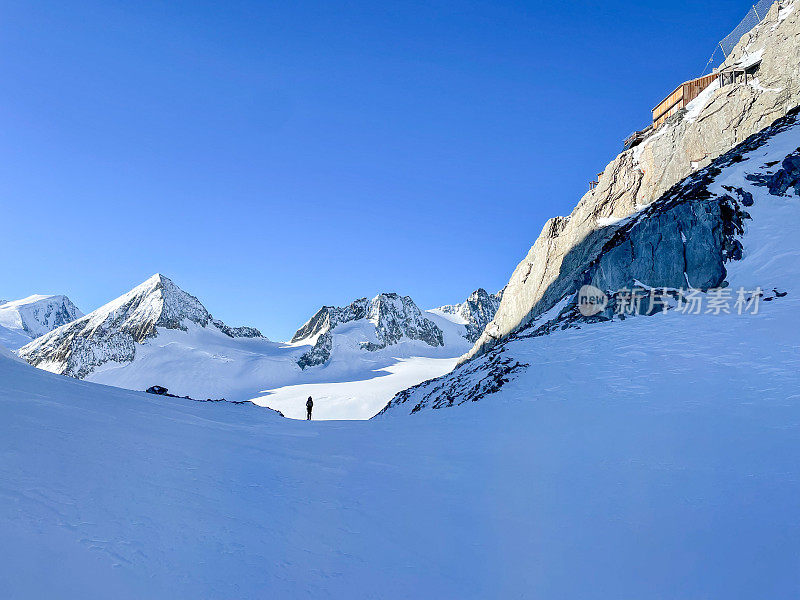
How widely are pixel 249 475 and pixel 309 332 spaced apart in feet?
495

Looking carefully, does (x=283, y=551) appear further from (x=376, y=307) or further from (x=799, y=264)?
(x=376, y=307)

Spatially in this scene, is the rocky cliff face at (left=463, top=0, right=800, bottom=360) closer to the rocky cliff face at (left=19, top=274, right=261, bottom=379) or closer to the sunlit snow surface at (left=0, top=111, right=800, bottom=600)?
the sunlit snow surface at (left=0, top=111, right=800, bottom=600)

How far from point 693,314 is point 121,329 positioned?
476ft

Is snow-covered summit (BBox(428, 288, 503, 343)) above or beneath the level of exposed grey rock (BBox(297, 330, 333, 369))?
above

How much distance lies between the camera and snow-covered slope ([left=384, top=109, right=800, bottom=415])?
1330 cm

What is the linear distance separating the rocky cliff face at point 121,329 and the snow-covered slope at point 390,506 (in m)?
123

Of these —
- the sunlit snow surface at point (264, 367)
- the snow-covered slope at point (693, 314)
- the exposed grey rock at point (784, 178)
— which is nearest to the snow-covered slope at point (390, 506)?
the snow-covered slope at point (693, 314)

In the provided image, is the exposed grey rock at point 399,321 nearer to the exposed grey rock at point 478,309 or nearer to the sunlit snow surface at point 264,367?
the sunlit snow surface at point 264,367

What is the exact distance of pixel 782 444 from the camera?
26.1 feet

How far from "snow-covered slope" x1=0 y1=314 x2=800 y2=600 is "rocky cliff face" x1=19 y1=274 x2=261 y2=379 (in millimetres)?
123114

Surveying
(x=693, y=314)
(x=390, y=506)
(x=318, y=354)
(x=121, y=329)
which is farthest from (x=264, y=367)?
(x=390, y=506)

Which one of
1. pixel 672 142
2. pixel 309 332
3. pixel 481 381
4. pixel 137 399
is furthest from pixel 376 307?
pixel 137 399

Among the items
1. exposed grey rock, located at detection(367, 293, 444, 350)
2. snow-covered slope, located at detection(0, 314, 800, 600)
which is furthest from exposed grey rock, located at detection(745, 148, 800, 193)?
exposed grey rock, located at detection(367, 293, 444, 350)

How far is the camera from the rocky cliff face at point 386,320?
423 ft
